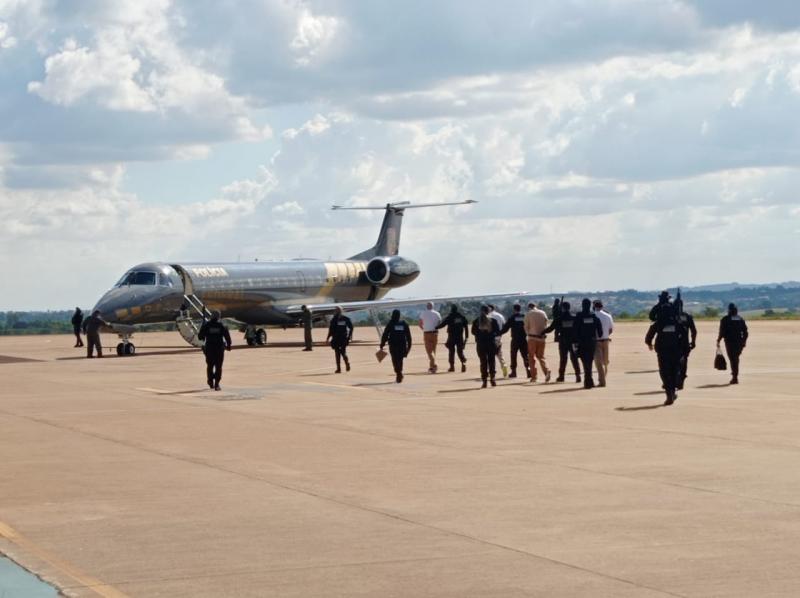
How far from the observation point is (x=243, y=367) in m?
39.2

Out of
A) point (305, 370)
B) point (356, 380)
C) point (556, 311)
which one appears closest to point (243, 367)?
point (305, 370)

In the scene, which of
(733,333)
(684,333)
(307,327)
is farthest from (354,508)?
(307,327)

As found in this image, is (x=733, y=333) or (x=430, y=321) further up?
(x=430, y=321)

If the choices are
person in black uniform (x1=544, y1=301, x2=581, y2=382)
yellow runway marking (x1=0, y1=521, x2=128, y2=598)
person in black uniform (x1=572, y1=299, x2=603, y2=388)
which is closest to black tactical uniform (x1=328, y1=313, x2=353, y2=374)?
person in black uniform (x1=544, y1=301, x2=581, y2=382)

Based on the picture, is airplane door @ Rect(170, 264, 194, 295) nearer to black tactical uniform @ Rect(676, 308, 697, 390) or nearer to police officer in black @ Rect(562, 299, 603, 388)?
police officer in black @ Rect(562, 299, 603, 388)

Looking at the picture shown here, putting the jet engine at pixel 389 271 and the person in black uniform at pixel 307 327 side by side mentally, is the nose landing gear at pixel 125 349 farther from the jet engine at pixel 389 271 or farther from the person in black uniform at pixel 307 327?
the jet engine at pixel 389 271

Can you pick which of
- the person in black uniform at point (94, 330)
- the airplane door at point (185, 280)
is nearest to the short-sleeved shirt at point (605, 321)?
the person in black uniform at point (94, 330)

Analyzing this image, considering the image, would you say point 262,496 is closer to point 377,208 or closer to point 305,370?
point 305,370

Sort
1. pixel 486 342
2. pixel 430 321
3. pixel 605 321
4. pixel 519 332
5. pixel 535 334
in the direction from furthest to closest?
pixel 430 321 → pixel 519 332 → pixel 535 334 → pixel 486 342 → pixel 605 321

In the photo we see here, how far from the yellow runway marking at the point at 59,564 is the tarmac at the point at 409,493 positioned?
0.03 m

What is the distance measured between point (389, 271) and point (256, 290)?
9.42 metres

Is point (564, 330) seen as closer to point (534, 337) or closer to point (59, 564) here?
point (534, 337)

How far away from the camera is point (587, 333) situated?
27.5 m

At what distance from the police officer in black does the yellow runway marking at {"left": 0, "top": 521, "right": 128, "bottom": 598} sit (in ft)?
54.8
